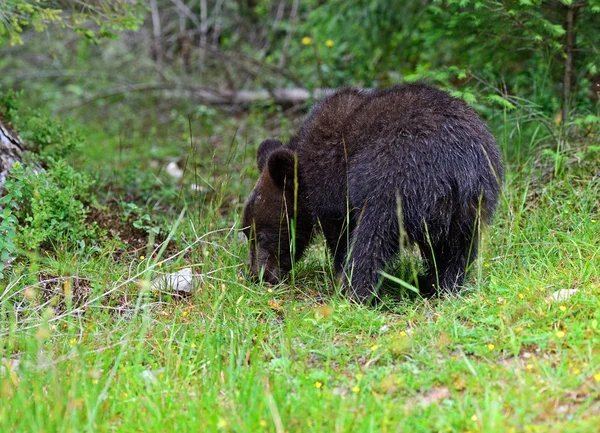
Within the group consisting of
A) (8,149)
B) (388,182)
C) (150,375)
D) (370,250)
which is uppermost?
(388,182)

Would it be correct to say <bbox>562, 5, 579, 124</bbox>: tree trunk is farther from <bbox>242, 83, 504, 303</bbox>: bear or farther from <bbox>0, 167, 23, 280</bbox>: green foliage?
<bbox>0, 167, 23, 280</bbox>: green foliage

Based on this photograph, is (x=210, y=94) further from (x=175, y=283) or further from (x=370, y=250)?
(x=370, y=250)

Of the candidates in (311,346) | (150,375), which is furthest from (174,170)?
(150,375)

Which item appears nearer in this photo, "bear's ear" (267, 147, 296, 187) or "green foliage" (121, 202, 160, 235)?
"bear's ear" (267, 147, 296, 187)

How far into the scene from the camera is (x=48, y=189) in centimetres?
479

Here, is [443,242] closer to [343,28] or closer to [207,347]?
[207,347]

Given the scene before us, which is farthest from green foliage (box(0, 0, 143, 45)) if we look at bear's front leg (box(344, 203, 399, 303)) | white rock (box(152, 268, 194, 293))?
bear's front leg (box(344, 203, 399, 303))

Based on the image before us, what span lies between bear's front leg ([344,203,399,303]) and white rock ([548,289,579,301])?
976 mm

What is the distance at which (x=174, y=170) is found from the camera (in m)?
7.63

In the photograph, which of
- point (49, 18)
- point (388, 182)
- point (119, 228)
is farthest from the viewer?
point (119, 228)

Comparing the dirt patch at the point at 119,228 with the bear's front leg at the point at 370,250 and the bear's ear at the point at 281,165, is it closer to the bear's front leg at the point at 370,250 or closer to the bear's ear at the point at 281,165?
the bear's ear at the point at 281,165

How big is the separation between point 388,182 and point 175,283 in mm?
1592

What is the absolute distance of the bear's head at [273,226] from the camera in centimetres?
480

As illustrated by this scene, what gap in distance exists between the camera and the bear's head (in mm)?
4797
